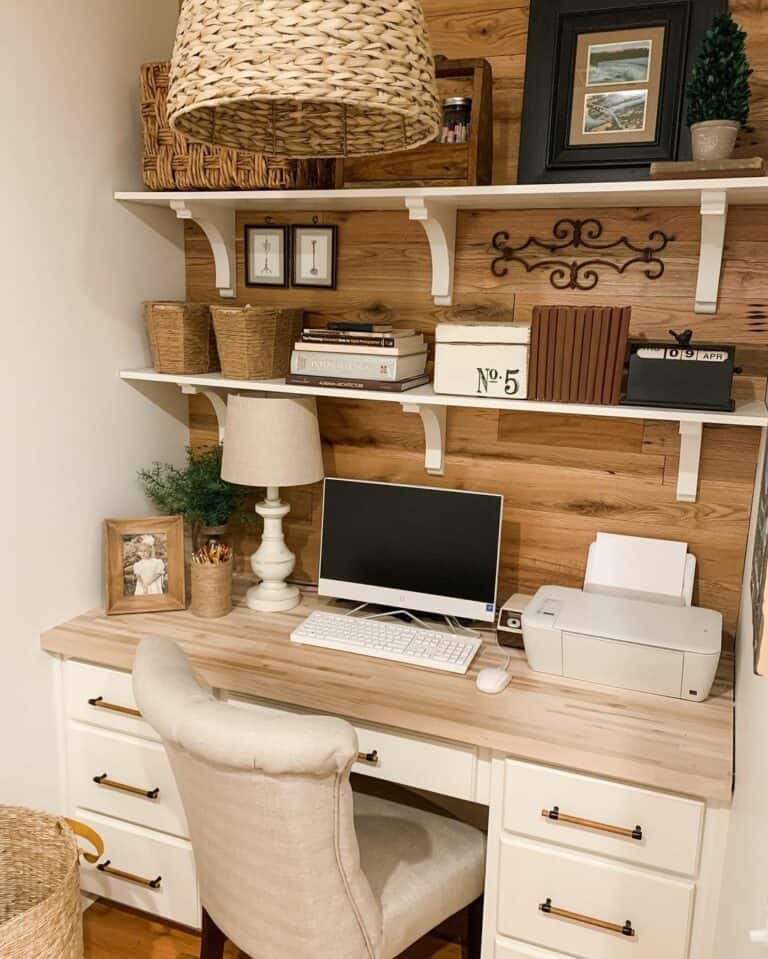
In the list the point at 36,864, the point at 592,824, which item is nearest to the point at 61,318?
the point at 36,864

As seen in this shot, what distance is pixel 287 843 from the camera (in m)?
1.39

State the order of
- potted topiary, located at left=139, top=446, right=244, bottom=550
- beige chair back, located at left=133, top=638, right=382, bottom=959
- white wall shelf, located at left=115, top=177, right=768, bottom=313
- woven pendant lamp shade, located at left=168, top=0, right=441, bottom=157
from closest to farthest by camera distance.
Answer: woven pendant lamp shade, located at left=168, top=0, right=441, bottom=157 → beige chair back, located at left=133, top=638, right=382, bottom=959 → white wall shelf, located at left=115, top=177, right=768, bottom=313 → potted topiary, located at left=139, top=446, right=244, bottom=550

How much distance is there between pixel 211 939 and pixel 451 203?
168 centimetres

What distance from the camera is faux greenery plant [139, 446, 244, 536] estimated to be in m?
2.26

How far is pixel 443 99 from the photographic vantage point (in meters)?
1.88

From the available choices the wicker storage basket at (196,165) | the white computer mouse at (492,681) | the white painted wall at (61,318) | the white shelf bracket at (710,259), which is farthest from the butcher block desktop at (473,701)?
the wicker storage basket at (196,165)

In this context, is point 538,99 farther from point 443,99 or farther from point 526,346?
point 526,346

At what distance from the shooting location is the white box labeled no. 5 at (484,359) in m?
1.86

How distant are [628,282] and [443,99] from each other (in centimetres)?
58

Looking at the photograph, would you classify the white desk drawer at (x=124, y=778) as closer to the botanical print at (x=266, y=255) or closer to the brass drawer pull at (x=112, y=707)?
the brass drawer pull at (x=112, y=707)

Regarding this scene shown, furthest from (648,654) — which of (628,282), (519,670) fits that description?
(628,282)

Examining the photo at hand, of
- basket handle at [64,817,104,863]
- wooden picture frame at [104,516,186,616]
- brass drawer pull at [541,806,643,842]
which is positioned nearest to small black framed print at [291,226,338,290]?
wooden picture frame at [104,516,186,616]

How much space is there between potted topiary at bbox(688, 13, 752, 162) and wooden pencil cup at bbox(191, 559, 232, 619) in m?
1.41

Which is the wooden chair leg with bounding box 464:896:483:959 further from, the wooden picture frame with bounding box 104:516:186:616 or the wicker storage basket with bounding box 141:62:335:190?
the wicker storage basket with bounding box 141:62:335:190
